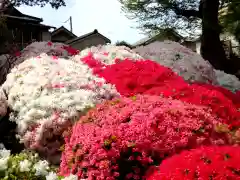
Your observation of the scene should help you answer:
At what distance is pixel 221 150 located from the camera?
388cm

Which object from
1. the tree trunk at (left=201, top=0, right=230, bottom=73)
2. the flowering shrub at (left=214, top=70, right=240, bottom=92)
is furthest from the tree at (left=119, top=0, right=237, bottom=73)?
the flowering shrub at (left=214, top=70, right=240, bottom=92)

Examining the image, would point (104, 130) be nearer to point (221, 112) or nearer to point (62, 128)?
point (62, 128)

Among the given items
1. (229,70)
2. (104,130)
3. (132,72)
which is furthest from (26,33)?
(104,130)

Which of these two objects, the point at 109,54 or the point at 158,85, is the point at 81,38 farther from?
the point at 158,85

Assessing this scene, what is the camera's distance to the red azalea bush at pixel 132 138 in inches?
172

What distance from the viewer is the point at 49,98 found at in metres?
6.15

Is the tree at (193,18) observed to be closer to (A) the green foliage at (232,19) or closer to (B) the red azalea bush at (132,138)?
(A) the green foliage at (232,19)

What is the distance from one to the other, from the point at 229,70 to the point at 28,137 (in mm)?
17365

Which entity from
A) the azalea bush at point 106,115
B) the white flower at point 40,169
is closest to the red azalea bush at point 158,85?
the azalea bush at point 106,115

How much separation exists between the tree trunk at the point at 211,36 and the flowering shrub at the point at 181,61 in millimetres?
11098

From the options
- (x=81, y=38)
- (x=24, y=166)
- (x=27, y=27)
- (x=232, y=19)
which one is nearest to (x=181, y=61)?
(x=24, y=166)

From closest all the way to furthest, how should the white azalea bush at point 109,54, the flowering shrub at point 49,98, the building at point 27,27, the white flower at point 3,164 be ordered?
the white flower at point 3,164 → the flowering shrub at point 49,98 → the white azalea bush at point 109,54 → the building at point 27,27

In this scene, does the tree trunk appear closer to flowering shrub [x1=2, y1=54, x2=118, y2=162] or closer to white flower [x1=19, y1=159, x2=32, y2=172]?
flowering shrub [x1=2, y1=54, x2=118, y2=162]

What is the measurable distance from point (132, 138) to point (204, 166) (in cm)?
101
